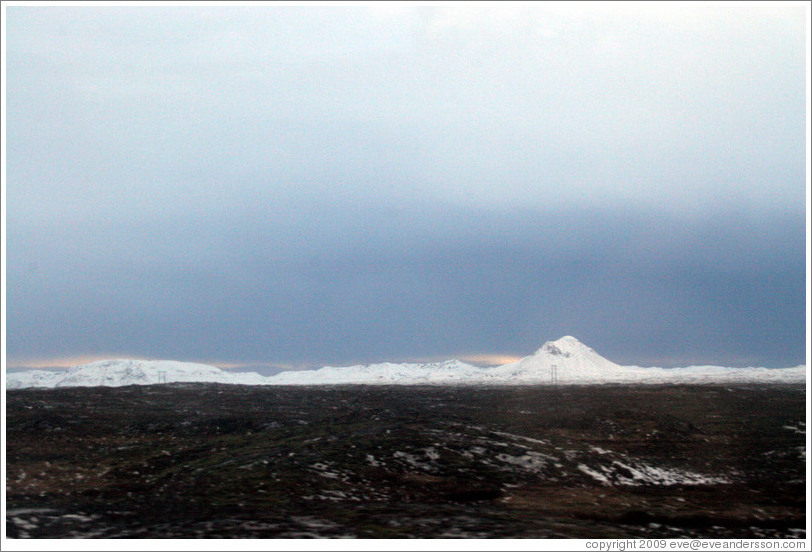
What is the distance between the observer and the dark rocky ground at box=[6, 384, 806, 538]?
22.0 m

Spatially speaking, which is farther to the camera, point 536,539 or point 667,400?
point 667,400

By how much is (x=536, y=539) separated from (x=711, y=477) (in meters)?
19.0

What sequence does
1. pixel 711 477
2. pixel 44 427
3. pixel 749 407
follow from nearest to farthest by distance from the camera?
1. pixel 711 477
2. pixel 44 427
3. pixel 749 407

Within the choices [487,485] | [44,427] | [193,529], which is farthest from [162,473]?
[44,427]

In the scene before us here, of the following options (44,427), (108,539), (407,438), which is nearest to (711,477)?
(407,438)

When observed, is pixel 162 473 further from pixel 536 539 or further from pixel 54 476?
pixel 536 539

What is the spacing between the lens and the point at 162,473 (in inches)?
1244

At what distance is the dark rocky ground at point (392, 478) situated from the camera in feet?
72.3

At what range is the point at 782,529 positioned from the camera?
2242cm

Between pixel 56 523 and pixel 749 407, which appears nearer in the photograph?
pixel 56 523

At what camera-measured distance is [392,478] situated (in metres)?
30.7

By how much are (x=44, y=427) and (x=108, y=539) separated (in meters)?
35.6

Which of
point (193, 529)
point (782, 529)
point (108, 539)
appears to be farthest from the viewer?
point (782, 529)

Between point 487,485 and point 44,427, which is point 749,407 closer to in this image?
point 487,485
